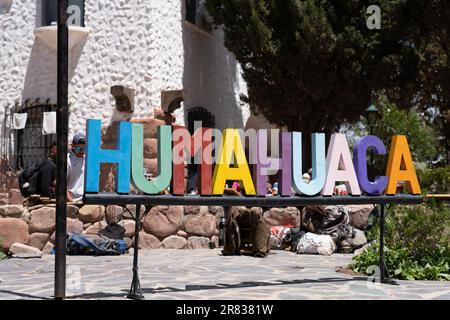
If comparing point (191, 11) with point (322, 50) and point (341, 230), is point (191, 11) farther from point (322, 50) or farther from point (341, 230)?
point (341, 230)

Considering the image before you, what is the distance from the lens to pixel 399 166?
26.2 ft

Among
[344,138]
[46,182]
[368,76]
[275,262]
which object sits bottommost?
[275,262]

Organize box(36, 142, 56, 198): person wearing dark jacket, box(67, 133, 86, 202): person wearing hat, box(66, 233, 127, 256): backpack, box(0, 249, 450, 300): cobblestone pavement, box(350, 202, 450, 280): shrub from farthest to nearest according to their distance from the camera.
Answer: box(36, 142, 56, 198): person wearing dark jacket, box(66, 233, 127, 256): backpack, box(67, 133, 86, 202): person wearing hat, box(350, 202, 450, 280): shrub, box(0, 249, 450, 300): cobblestone pavement

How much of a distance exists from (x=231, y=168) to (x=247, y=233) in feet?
13.5

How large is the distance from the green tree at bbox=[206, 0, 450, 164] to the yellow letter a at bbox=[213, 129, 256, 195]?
8.96m

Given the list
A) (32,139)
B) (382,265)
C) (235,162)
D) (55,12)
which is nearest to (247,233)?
(382,265)

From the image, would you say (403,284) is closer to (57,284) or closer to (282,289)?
(282,289)

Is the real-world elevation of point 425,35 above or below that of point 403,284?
above

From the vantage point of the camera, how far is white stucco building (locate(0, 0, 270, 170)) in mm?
14859

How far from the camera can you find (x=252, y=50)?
1672 cm

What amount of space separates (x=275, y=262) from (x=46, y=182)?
4209 millimetres

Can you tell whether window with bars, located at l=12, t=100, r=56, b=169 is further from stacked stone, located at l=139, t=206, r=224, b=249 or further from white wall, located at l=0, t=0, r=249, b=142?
stacked stone, located at l=139, t=206, r=224, b=249

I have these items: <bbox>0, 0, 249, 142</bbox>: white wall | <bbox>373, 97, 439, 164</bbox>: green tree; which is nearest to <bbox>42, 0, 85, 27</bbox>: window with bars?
<bbox>0, 0, 249, 142</bbox>: white wall
